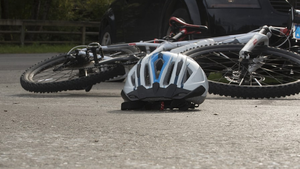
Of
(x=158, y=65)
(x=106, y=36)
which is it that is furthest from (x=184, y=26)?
(x=106, y=36)

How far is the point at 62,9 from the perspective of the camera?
125 feet

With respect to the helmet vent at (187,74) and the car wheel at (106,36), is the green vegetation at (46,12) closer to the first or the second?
the car wheel at (106,36)

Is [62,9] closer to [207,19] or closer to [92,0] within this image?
[92,0]

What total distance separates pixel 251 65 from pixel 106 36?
4.29 m

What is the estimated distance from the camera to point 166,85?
6.08m

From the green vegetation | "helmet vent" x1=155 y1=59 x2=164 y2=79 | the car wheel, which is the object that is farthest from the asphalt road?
the green vegetation

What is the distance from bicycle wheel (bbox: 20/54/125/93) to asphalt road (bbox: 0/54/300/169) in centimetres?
101

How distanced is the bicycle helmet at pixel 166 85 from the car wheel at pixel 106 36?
4.80 meters

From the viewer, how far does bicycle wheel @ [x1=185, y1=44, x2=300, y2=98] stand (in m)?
7.44

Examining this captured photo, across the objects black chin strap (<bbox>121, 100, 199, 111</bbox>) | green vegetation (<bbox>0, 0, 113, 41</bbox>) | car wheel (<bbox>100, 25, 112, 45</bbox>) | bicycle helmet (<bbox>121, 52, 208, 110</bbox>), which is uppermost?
bicycle helmet (<bbox>121, 52, 208, 110</bbox>)

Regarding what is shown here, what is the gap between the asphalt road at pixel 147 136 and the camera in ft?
11.2

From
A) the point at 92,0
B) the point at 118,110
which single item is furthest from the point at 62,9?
the point at 118,110

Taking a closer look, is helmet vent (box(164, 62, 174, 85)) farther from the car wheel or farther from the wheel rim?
the car wheel

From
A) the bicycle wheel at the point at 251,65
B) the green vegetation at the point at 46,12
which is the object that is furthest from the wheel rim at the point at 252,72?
the green vegetation at the point at 46,12
